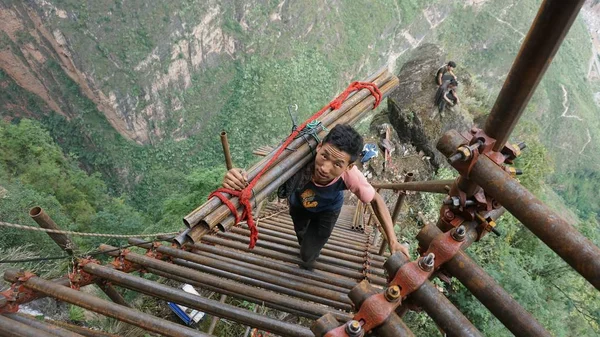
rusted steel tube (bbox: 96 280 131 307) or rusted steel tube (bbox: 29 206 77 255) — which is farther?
rusted steel tube (bbox: 29 206 77 255)

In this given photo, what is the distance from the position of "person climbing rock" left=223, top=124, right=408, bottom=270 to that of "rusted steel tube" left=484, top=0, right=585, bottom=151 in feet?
4.49

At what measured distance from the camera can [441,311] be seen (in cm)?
114

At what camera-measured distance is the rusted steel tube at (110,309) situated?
1.67 m

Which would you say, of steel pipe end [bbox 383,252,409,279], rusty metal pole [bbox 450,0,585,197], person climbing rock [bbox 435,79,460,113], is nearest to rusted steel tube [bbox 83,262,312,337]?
steel pipe end [bbox 383,252,409,279]

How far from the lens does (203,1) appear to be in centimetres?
3684

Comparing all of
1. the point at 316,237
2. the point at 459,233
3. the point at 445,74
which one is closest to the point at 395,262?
the point at 459,233

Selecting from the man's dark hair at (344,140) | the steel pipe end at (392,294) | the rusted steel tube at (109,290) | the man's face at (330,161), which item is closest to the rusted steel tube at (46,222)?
the rusted steel tube at (109,290)

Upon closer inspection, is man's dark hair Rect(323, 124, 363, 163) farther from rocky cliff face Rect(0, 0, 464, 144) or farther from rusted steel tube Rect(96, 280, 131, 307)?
rocky cliff face Rect(0, 0, 464, 144)

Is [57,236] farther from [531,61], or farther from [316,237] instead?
[531,61]

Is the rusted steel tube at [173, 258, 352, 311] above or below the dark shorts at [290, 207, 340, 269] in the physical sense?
below

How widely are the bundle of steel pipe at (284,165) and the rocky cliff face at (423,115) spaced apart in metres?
6.14

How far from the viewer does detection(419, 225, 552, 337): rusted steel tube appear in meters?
1.14

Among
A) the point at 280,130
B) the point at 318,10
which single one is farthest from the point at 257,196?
the point at 318,10

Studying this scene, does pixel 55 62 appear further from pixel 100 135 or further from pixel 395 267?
pixel 395 267
